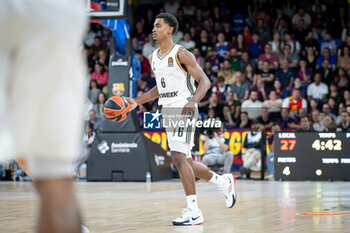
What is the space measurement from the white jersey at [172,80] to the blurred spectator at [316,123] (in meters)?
7.94

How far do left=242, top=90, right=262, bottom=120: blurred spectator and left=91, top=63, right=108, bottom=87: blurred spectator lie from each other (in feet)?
14.4

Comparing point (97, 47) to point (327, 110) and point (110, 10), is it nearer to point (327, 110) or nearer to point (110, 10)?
point (110, 10)

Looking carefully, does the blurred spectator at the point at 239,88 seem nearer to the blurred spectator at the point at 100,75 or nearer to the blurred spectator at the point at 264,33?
the blurred spectator at the point at 264,33

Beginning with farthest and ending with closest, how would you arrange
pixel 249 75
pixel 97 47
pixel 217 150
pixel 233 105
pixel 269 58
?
pixel 97 47, pixel 269 58, pixel 249 75, pixel 233 105, pixel 217 150

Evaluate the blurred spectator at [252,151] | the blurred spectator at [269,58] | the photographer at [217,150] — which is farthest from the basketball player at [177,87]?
the blurred spectator at [269,58]

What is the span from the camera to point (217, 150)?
13727 mm

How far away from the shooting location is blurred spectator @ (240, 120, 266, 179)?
13.7 m

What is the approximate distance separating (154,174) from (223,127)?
2.12 meters

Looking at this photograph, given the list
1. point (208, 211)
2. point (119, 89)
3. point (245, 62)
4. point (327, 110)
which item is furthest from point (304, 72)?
A: point (208, 211)

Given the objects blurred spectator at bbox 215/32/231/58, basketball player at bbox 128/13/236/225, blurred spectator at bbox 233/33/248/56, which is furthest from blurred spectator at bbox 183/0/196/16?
basketball player at bbox 128/13/236/225

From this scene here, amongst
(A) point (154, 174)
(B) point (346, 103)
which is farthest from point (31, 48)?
(B) point (346, 103)

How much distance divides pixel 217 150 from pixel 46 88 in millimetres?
11745

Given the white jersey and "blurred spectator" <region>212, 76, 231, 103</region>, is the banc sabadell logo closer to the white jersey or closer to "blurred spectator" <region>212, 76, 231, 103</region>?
"blurred spectator" <region>212, 76, 231, 103</region>

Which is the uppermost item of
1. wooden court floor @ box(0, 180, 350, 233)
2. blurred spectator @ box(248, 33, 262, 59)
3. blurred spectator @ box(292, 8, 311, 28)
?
blurred spectator @ box(292, 8, 311, 28)
